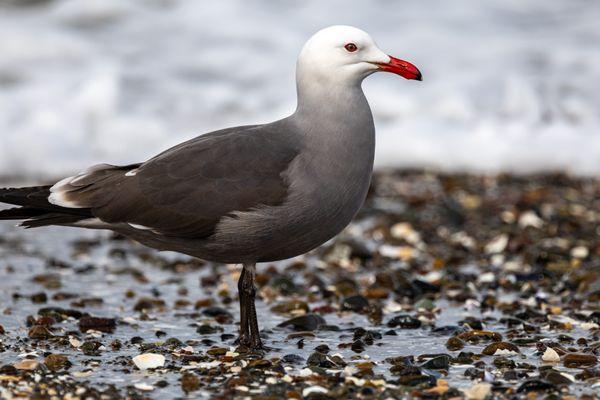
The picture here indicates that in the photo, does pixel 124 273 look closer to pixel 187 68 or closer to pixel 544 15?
pixel 187 68

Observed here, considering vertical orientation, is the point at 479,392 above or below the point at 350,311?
below

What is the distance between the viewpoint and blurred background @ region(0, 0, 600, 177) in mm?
12406

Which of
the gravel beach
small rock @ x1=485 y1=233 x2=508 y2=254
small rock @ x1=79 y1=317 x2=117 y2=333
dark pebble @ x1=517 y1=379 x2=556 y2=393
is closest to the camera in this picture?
dark pebble @ x1=517 y1=379 x2=556 y2=393

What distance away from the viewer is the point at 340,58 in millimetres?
5656

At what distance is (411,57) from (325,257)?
292 inches

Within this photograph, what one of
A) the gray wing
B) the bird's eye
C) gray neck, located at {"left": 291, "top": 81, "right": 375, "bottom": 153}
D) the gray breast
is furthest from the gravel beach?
the bird's eye

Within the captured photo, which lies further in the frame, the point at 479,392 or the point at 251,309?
the point at 251,309

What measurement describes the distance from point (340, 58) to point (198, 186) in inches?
41.7

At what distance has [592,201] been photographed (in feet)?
33.2

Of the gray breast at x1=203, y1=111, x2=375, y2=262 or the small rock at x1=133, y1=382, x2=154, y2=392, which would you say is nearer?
the small rock at x1=133, y1=382, x2=154, y2=392

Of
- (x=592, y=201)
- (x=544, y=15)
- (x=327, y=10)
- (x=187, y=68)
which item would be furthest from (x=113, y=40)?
(x=592, y=201)

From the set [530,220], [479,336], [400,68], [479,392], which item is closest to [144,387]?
[479,392]

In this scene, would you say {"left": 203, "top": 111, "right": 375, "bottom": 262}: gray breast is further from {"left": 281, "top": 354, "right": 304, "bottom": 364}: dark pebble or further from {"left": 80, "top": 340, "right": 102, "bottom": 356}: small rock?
{"left": 80, "top": 340, "right": 102, "bottom": 356}: small rock

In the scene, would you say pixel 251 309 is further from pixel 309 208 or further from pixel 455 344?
pixel 455 344
